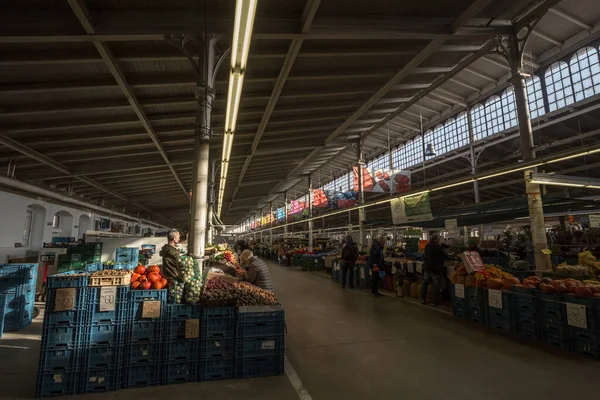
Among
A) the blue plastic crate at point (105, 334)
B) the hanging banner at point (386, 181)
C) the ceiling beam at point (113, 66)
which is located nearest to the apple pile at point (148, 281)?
the blue plastic crate at point (105, 334)

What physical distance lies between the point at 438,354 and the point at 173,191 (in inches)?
671

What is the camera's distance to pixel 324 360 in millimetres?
4367

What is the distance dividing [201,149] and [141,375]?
3.55m

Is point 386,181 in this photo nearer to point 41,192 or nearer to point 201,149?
point 201,149

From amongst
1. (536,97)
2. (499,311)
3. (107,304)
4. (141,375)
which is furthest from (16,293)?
(536,97)

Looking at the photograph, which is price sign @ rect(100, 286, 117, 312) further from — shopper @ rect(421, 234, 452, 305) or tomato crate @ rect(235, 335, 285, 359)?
shopper @ rect(421, 234, 452, 305)

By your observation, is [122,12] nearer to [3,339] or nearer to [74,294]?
[74,294]

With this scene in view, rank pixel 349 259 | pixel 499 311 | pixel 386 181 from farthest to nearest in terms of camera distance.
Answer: pixel 386 181, pixel 349 259, pixel 499 311

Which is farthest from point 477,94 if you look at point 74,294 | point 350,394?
point 74,294

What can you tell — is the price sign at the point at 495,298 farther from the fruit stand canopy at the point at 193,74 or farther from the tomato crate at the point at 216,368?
the fruit stand canopy at the point at 193,74

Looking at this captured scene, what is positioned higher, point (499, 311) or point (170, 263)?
point (170, 263)

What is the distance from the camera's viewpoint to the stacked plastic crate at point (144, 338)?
359 cm

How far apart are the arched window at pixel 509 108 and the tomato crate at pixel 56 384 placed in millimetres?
19471

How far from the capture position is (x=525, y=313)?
527 centimetres
